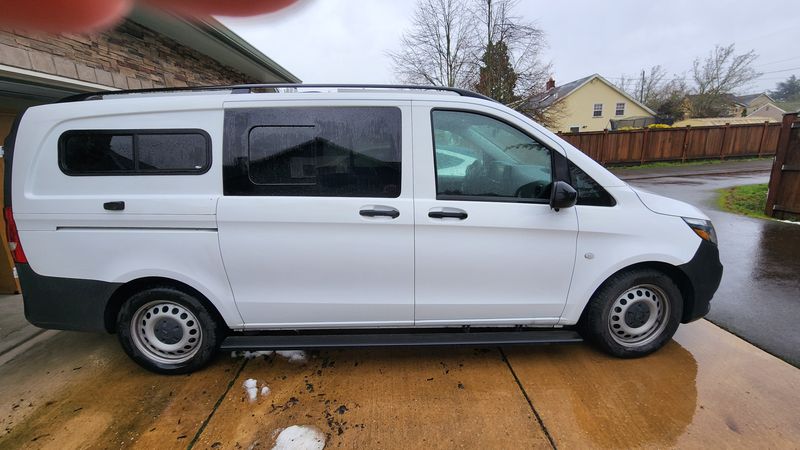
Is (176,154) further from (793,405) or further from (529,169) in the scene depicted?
(793,405)

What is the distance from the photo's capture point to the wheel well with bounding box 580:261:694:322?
2.72 m

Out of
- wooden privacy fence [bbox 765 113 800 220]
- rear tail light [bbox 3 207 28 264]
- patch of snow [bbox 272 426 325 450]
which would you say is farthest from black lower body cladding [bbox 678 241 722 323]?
wooden privacy fence [bbox 765 113 800 220]

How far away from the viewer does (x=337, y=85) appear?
8.74ft

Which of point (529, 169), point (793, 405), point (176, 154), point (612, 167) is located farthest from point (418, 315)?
point (612, 167)

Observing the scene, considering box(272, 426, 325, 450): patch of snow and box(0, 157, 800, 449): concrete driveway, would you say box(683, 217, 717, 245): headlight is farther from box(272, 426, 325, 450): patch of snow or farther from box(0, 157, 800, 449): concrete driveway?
box(272, 426, 325, 450): patch of snow

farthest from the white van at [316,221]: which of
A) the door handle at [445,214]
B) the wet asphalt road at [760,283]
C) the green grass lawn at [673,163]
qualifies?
the green grass lawn at [673,163]

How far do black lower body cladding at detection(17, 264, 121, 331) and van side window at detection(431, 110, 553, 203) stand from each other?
7.88ft

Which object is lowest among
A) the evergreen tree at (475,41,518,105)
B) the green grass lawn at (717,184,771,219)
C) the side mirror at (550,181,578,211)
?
the green grass lawn at (717,184,771,219)

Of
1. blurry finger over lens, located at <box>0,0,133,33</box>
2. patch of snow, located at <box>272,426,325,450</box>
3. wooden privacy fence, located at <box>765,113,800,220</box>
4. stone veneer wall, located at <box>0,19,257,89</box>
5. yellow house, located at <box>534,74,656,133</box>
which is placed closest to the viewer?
patch of snow, located at <box>272,426,325,450</box>

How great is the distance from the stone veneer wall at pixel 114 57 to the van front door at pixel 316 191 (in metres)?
3.19

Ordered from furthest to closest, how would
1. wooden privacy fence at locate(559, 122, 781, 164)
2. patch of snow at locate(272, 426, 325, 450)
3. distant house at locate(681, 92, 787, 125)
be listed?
distant house at locate(681, 92, 787, 125)
wooden privacy fence at locate(559, 122, 781, 164)
patch of snow at locate(272, 426, 325, 450)

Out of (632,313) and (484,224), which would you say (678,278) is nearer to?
(632,313)

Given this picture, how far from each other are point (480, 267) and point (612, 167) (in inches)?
710

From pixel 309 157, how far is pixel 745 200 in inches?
417
